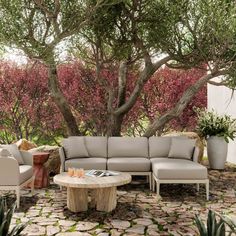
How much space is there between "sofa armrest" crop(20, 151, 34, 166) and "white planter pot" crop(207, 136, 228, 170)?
4624 mm

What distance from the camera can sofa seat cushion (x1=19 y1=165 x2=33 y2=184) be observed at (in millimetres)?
6230

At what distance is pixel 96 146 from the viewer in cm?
800

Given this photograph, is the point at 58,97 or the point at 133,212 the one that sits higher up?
the point at 58,97

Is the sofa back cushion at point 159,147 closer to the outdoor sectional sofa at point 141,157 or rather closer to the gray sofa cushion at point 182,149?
the outdoor sectional sofa at point 141,157

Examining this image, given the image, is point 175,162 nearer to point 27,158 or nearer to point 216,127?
point 27,158

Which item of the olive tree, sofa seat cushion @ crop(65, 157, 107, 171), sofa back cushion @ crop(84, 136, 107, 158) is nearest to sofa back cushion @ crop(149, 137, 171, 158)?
sofa back cushion @ crop(84, 136, 107, 158)

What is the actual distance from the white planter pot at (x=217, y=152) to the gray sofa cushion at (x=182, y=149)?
81.4 inches

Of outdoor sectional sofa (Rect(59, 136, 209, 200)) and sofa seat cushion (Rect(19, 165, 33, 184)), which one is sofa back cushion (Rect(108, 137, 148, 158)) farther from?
sofa seat cushion (Rect(19, 165, 33, 184))

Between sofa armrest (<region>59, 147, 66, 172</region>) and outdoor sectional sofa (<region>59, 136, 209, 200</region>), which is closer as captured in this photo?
outdoor sectional sofa (<region>59, 136, 209, 200</region>)

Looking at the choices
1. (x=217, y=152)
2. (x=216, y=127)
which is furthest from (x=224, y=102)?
(x=217, y=152)

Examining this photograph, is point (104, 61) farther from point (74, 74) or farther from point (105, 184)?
point (105, 184)

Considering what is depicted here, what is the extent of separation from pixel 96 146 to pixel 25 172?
194cm

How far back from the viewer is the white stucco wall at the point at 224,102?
36.0 feet

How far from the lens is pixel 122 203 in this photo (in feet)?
20.5
